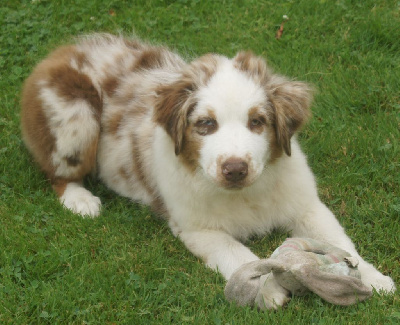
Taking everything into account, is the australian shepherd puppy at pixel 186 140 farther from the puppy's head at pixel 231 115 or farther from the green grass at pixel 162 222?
the green grass at pixel 162 222

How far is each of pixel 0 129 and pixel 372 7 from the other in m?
4.07

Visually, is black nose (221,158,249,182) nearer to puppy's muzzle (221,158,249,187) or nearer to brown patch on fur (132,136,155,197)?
puppy's muzzle (221,158,249,187)

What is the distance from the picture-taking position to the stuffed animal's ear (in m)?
4.19

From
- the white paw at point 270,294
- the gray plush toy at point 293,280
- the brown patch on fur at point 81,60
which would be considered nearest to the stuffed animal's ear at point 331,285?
the gray plush toy at point 293,280

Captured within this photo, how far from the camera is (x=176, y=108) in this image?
4781 mm

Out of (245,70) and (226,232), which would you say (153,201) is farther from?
(245,70)

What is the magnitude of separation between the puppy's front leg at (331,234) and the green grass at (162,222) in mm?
144

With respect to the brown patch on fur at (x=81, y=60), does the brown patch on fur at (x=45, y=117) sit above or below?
below

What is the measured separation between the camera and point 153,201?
5594 millimetres

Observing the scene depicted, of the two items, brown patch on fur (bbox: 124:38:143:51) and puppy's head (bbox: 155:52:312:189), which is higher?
puppy's head (bbox: 155:52:312:189)

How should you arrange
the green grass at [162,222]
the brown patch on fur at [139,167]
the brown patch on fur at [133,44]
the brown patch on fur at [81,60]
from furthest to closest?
the brown patch on fur at [133,44] < the brown patch on fur at [81,60] < the brown patch on fur at [139,167] < the green grass at [162,222]

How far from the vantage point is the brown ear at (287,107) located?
4.73 meters

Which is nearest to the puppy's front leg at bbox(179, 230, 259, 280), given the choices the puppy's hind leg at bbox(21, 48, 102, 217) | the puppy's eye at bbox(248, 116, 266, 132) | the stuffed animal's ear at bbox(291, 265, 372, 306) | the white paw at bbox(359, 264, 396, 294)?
the stuffed animal's ear at bbox(291, 265, 372, 306)

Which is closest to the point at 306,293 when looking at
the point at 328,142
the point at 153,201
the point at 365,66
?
the point at 153,201
